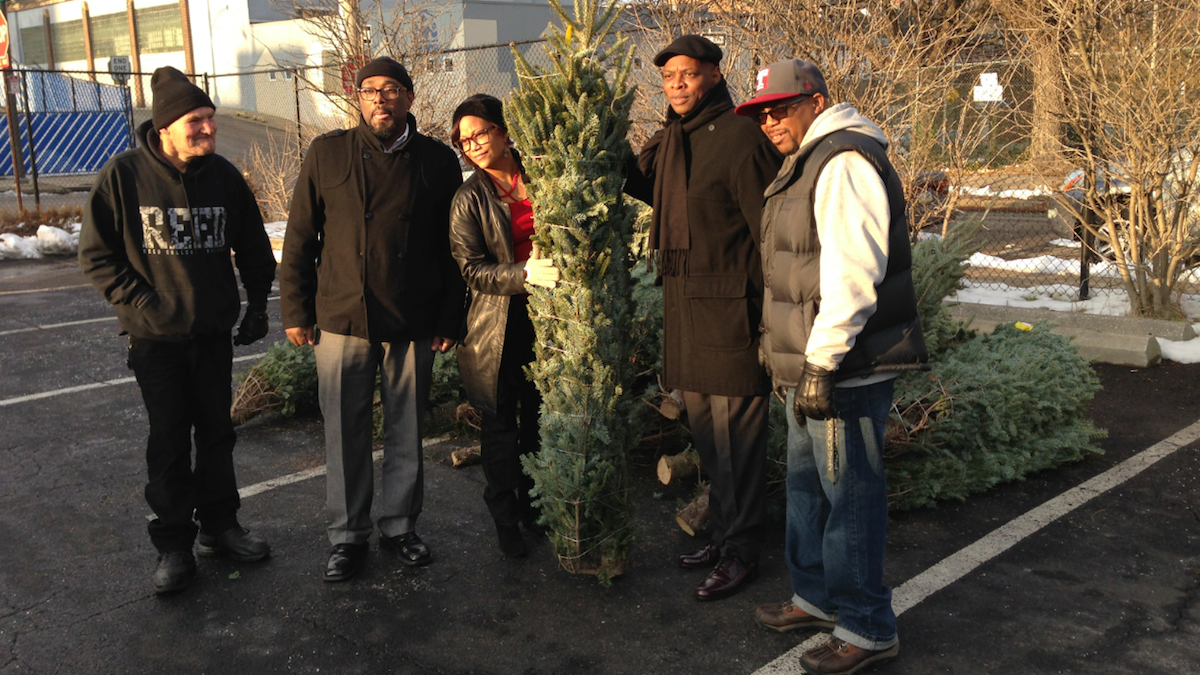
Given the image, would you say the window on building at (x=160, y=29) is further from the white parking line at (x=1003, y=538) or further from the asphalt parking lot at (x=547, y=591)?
the white parking line at (x=1003, y=538)

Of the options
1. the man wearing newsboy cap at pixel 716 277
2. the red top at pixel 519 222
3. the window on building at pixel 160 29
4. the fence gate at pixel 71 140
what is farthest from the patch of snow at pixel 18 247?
the window on building at pixel 160 29

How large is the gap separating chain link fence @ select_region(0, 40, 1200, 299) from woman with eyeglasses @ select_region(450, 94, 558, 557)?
121 centimetres

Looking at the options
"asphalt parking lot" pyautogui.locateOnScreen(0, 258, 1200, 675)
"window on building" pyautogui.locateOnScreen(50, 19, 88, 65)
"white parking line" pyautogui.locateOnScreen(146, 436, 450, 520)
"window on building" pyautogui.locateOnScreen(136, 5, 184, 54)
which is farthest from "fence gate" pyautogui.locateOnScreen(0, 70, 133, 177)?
"window on building" pyautogui.locateOnScreen(50, 19, 88, 65)

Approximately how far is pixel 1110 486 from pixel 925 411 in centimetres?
111

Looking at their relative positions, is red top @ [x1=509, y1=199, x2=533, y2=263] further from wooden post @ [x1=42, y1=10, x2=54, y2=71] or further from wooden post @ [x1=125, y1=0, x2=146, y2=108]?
wooden post @ [x1=42, y1=10, x2=54, y2=71]

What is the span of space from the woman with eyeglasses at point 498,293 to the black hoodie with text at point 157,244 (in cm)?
105

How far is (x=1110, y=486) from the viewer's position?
4.98 m

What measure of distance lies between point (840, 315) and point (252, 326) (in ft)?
8.96

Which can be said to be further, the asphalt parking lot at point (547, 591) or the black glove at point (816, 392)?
the asphalt parking lot at point (547, 591)

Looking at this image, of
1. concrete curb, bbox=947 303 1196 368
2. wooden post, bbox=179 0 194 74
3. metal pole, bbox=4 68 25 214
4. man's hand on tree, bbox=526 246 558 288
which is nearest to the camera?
man's hand on tree, bbox=526 246 558 288

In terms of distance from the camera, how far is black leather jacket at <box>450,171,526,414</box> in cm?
409

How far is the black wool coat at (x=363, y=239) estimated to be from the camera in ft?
13.4

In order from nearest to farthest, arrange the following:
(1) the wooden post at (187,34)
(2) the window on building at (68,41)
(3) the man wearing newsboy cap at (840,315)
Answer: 1. (3) the man wearing newsboy cap at (840,315)
2. (1) the wooden post at (187,34)
3. (2) the window on building at (68,41)

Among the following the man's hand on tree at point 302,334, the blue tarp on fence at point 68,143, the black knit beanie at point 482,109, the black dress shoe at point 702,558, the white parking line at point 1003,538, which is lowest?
the white parking line at point 1003,538
